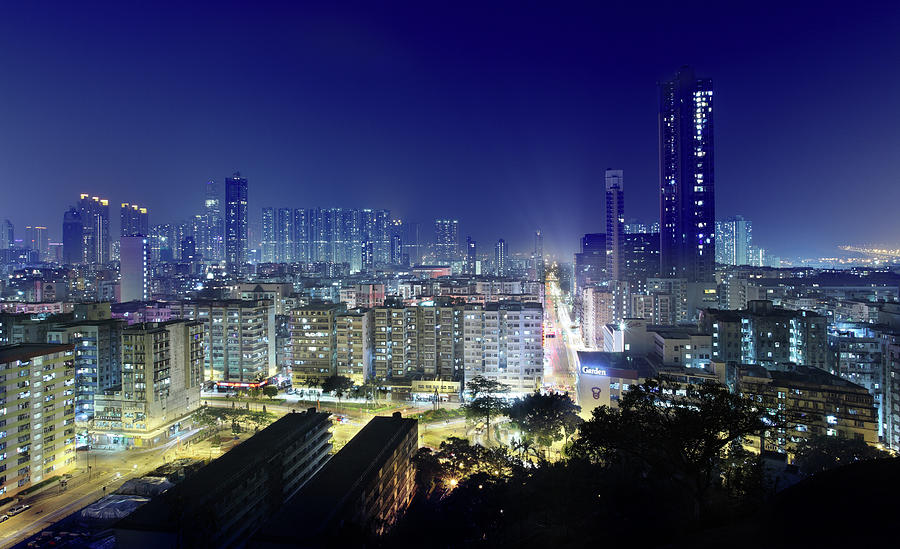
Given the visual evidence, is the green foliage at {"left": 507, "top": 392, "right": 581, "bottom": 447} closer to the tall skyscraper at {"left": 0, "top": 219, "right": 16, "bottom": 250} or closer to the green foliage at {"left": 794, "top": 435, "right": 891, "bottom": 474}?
the green foliage at {"left": 794, "top": 435, "right": 891, "bottom": 474}

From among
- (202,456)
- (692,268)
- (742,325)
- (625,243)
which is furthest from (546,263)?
(202,456)

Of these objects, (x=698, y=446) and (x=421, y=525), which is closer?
(x=698, y=446)

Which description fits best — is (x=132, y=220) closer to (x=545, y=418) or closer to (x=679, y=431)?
(x=545, y=418)

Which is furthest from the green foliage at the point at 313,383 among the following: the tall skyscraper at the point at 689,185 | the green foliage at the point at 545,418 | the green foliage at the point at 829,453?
the tall skyscraper at the point at 689,185

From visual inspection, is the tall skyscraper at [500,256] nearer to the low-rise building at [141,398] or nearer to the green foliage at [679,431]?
the low-rise building at [141,398]

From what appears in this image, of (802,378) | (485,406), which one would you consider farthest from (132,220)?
(802,378)

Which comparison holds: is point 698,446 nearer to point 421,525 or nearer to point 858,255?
point 421,525
